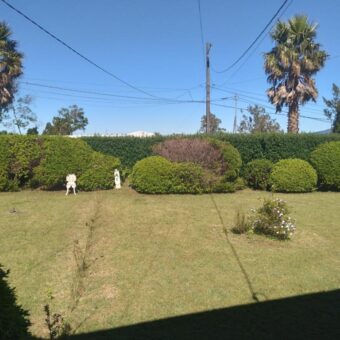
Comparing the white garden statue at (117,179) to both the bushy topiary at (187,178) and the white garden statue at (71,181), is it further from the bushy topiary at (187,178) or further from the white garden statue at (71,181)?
the bushy topiary at (187,178)

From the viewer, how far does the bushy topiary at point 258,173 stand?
15.6 metres

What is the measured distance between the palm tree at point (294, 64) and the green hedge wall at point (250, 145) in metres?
9.33

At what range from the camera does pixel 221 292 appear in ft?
19.1

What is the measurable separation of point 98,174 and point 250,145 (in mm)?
6286

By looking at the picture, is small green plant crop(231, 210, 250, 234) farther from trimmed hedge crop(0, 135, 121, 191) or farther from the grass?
trimmed hedge crop(0, 135, 121, 191)

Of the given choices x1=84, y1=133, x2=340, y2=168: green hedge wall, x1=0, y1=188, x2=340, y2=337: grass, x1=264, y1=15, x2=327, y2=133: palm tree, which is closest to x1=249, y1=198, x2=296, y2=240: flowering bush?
x1=0, y1=188, x2=340, y2=337: grass

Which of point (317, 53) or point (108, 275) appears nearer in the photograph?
point (108, 275)

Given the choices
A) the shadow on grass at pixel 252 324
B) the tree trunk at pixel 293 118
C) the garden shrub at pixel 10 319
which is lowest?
the shadow on grass at pixel 252 324

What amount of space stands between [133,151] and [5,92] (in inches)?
768

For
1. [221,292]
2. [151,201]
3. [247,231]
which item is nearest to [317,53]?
[151,201]

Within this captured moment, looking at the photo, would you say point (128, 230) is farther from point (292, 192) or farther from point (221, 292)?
point (292, 192)

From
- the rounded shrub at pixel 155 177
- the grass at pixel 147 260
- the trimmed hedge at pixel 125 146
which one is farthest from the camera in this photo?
the trimmed hedge at pixel 125 146

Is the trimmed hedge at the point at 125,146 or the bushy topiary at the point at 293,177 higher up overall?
the trimmed hedge at the point at 125,146

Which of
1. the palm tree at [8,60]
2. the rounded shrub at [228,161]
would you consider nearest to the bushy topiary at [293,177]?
the rounded shrub at [228,161]
